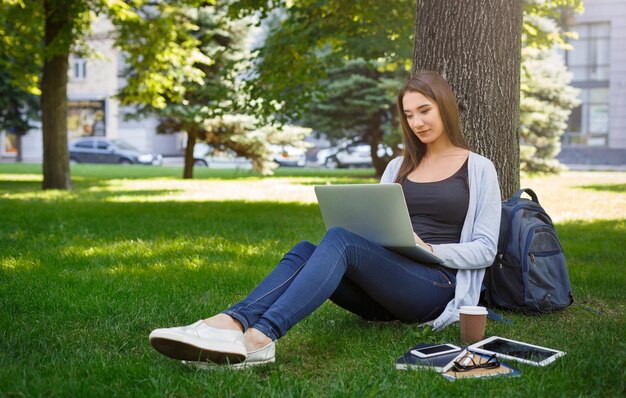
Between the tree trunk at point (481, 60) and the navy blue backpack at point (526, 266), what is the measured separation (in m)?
1.09

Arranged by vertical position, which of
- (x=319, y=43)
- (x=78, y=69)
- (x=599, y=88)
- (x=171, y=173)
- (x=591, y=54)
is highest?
(x=591, y=54)

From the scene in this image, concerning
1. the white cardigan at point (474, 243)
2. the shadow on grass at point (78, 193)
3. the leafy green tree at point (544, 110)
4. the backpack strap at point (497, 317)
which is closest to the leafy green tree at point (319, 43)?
the shadow on grass at point (78, 193)

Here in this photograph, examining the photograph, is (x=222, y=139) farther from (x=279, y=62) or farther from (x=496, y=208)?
(x=496, y=208)

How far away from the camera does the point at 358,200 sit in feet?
13.2

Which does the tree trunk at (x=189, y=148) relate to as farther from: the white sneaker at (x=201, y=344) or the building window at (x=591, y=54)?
the building window at (x=591, y=54)

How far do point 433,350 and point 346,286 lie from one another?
73 cm

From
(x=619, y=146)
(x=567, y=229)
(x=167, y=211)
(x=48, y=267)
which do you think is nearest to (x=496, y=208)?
(x=48, y=267)

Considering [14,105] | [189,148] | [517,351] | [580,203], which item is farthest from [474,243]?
[14,105]

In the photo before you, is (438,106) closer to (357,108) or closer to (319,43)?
(319,43)

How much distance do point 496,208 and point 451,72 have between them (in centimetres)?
169

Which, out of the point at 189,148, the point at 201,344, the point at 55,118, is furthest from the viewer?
the point at 189,148

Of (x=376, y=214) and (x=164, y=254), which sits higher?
(x=376, y=214)

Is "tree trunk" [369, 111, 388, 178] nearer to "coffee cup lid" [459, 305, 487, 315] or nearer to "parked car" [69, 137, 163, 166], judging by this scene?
"parked car" [69, 137, 163, 166]

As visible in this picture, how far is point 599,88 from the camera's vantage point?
41688 mm
